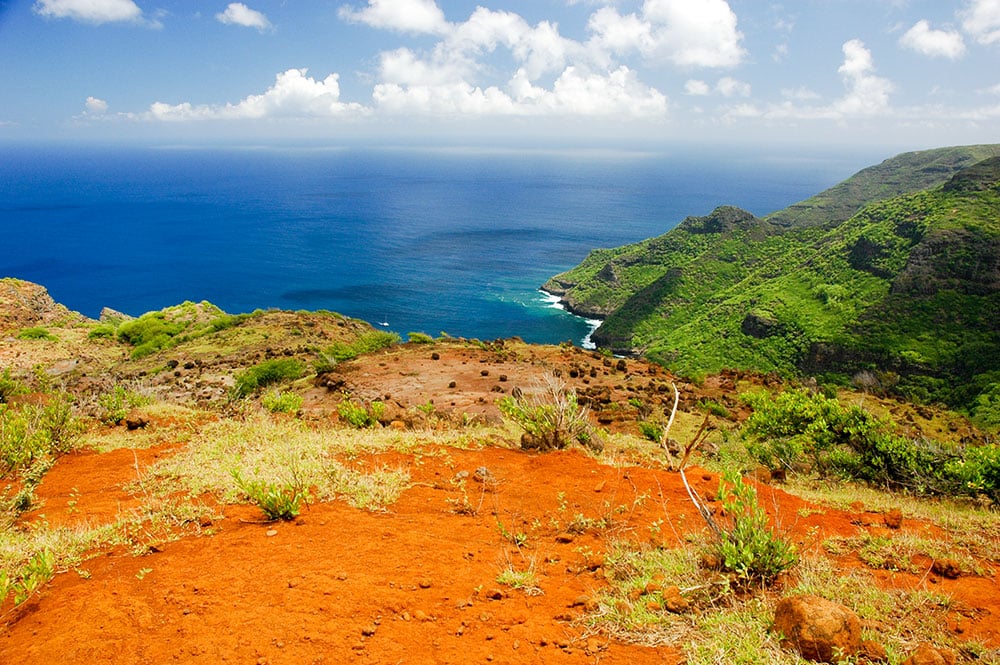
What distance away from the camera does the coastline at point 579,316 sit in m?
77.6

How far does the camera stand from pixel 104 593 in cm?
414

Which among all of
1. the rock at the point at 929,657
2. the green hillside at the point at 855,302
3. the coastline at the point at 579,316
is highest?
the rock at the point at 929,657

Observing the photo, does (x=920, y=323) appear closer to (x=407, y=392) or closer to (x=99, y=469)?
(x=407, y=392)

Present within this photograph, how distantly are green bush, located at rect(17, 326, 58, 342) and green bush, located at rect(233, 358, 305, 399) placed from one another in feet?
57.3

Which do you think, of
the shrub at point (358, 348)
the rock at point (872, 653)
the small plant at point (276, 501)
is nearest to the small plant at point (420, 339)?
the shrub at point (358, 348)

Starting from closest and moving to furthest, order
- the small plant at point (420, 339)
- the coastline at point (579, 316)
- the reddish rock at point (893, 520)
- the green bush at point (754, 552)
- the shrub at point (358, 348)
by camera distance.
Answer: the green bush at point (754, 552) < the reddish rock at point (893, 520) < the shrub at point (358, 348) < the small plant at point (420, 339) < the coastline at point (579, 316)

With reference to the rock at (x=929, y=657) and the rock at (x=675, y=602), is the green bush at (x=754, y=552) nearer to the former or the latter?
the rock at (x=675, y=602)

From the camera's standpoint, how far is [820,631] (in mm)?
3184

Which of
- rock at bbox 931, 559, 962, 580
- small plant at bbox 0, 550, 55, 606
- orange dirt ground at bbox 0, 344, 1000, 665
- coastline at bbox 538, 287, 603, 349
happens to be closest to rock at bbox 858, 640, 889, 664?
orange dirt ground at bbox 0, 344, 1000, 665

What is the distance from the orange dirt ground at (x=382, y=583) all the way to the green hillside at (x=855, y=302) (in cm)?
3728

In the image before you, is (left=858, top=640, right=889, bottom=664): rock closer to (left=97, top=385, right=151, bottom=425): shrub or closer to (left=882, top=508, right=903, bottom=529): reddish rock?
(left=882, top=508, right=903, bottom=529): reddish rock

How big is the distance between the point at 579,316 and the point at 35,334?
70.3 metres

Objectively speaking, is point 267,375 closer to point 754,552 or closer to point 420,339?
point 420,339

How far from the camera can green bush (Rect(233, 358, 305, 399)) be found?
19281 millimetres
